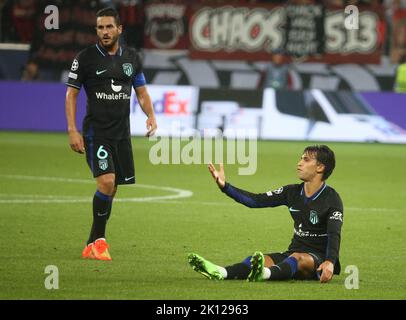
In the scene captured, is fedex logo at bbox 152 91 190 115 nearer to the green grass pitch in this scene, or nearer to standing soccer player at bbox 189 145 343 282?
the green grass pitch

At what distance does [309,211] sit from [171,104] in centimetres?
1506

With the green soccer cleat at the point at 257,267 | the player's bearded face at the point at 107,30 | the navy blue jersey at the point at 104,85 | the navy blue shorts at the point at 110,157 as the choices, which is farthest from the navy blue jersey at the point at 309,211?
the player's bearded face at the point at 107,30

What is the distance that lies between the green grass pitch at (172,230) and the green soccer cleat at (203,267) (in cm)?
8

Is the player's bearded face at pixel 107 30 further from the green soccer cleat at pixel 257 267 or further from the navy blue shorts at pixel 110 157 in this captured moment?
the green soccer cleat at pixel 257 267

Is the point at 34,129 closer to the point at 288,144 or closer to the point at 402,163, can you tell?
the point at 288,144

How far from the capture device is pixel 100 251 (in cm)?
991

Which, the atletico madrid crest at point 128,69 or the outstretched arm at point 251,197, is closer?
the outstretched arm at point 251,197

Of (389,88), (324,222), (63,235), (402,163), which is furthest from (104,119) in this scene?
(389,88)

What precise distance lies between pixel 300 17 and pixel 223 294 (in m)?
21.4

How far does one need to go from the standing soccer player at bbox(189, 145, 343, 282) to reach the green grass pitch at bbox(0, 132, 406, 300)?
131 millimetres

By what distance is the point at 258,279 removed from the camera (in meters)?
8.73

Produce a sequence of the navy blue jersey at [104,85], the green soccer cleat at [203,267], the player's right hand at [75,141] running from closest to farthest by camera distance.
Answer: the green soccer cleat at [203,267] → the player's right hand at [75,141] → the navy blue jersey at [104,85]

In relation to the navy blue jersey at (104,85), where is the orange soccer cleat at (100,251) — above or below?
below

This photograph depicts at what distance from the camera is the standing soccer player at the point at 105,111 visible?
10102 mm
